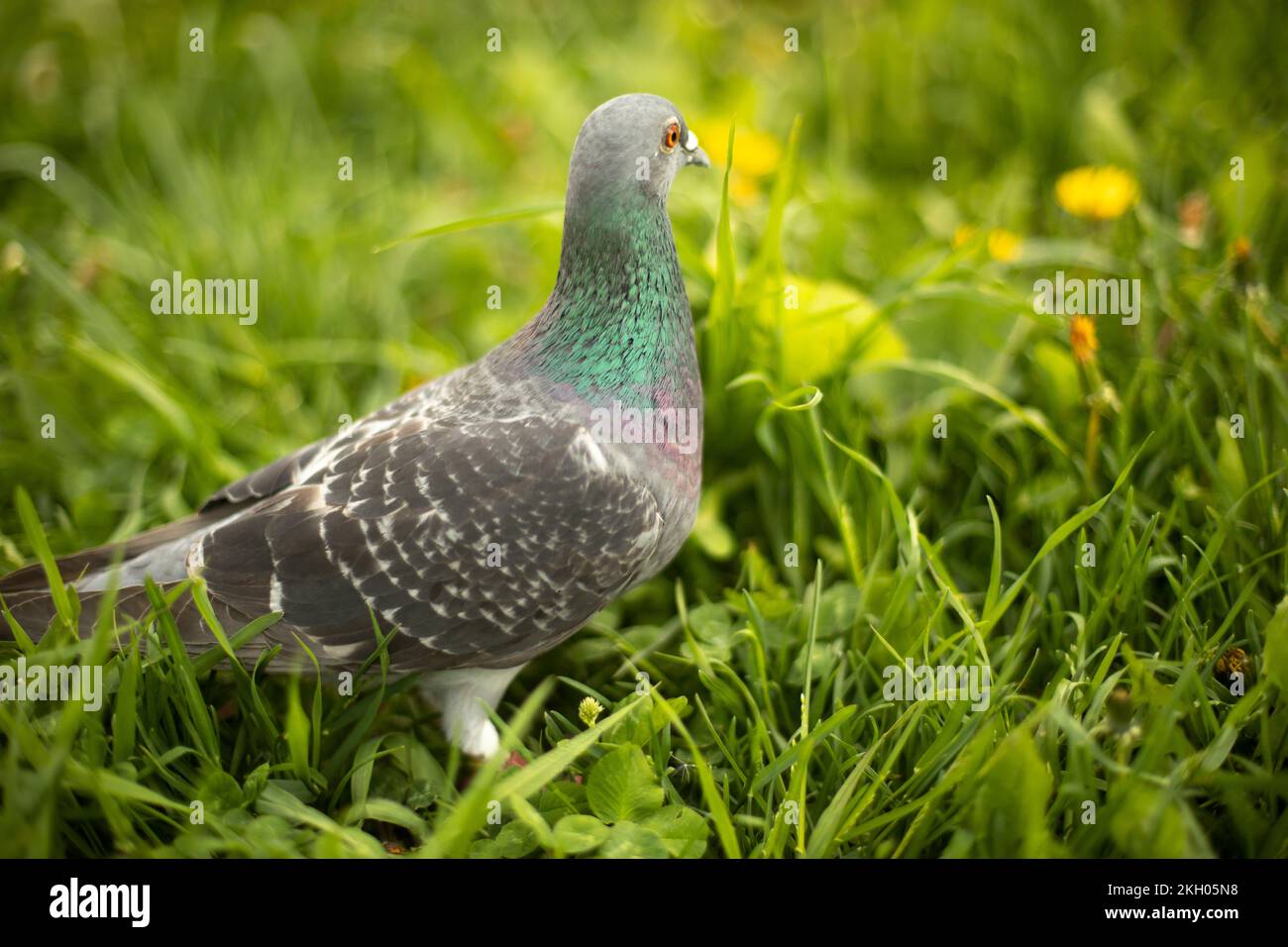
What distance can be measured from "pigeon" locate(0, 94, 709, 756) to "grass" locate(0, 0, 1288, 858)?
0.18 meters

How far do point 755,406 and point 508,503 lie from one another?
1.24 meters

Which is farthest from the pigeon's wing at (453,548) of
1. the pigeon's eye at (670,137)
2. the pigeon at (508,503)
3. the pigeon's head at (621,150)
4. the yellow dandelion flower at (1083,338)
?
the yellow dandelion flower at (1083,338)

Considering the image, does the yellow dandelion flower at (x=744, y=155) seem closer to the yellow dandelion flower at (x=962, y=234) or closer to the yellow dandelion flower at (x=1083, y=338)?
the yellow dandelion flower at (x=962, y=234)

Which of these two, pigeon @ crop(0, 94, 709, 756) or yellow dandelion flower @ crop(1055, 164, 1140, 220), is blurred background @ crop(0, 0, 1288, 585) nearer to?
yellow dandelion flower @ crop(1055, 164, 1140, 220)

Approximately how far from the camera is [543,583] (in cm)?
277

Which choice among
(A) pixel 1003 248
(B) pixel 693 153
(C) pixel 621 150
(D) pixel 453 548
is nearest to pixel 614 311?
(C) pixel 621 150

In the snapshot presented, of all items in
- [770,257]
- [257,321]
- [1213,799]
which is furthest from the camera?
[257,321]

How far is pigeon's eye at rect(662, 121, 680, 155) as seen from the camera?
292 cm

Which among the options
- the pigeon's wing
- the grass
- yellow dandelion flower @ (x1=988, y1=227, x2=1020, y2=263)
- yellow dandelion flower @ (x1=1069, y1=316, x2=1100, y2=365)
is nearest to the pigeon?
the pigeon's wing

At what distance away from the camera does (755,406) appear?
143 inches

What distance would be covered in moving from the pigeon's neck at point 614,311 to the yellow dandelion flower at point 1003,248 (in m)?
1.99

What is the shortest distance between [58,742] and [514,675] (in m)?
1.33
